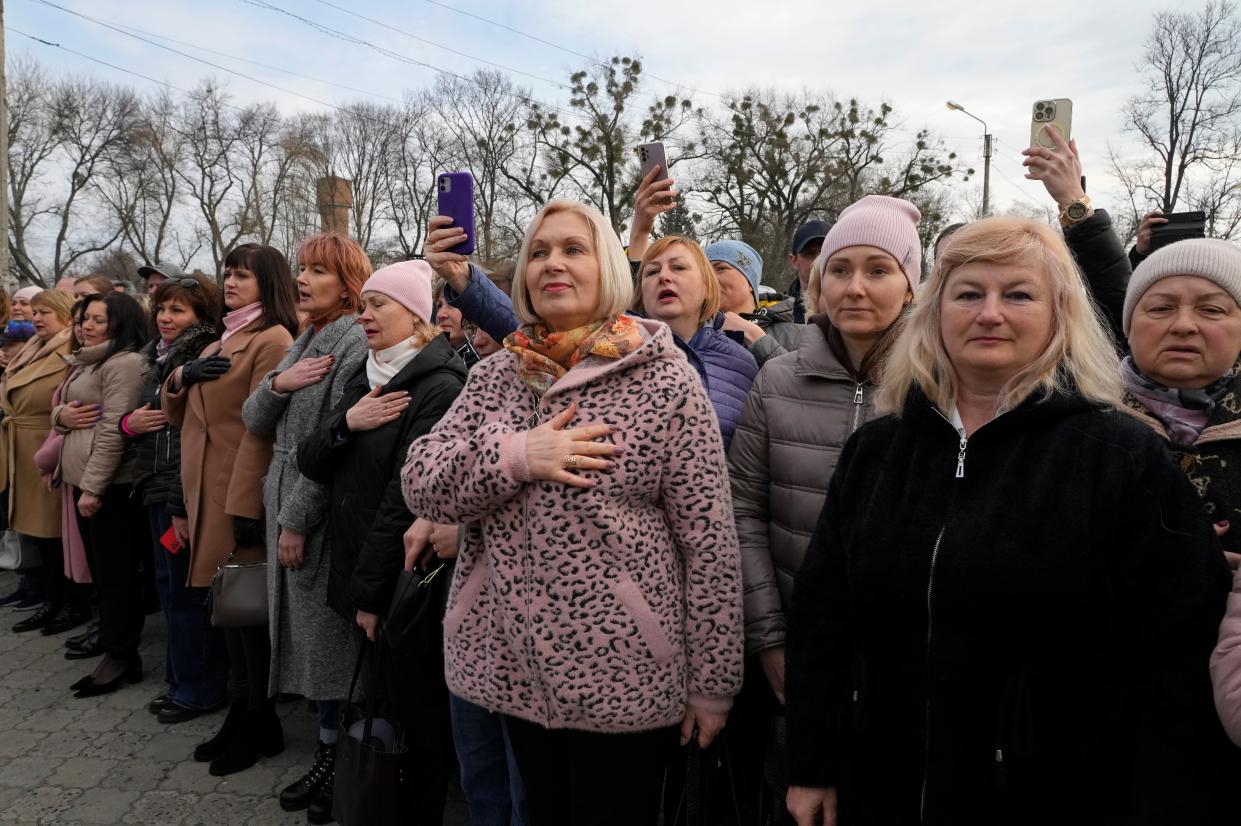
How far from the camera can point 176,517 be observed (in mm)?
3961

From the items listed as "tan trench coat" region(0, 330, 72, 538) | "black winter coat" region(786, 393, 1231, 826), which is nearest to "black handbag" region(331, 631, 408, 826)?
"black winter coat" region(786, 393, 1231, 826)

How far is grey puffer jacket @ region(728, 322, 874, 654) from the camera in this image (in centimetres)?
214

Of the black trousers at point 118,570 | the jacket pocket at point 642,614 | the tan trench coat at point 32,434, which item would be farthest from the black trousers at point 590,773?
the tan trench coat at point 32,434

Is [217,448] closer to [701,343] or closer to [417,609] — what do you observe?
[417,609]

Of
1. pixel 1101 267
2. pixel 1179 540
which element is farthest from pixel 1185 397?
pixel 1101 267

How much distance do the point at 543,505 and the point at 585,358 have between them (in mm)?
410

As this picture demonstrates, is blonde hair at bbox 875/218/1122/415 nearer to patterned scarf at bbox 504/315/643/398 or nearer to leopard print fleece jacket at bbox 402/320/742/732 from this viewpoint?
leopard print fleece jacket at bbox 402/320/742/732

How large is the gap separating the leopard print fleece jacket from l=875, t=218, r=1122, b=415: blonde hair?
533mm

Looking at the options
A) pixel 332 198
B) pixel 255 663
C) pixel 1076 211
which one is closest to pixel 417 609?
pixel 255 663

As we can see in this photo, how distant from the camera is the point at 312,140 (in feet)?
115

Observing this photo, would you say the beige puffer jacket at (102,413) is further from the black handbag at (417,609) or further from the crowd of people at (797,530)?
the black handbag at (417,609)

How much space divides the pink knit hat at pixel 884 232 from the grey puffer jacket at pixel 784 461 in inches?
10.6

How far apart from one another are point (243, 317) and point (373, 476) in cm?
157

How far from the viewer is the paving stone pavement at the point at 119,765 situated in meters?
3.31
